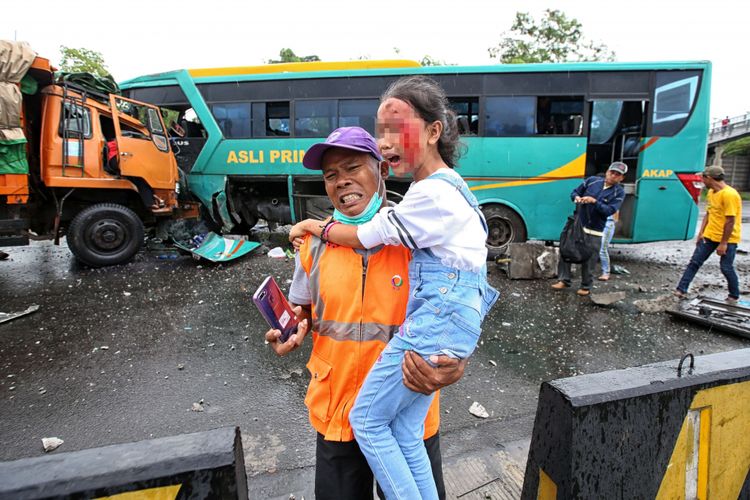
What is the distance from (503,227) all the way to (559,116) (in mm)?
2055

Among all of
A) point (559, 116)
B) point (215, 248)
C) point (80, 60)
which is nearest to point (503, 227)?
point (559, 116)

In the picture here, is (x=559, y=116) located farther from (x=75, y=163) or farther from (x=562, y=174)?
(x=75, y=163)

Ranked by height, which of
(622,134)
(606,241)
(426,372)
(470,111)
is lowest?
(606,241)

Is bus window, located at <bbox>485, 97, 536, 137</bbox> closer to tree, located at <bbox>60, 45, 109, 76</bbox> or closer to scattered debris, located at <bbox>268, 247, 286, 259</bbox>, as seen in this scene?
scattered debris, located at <bbox>268, 247, 286, 259</bbox>

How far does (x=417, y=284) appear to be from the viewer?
49.4 inches

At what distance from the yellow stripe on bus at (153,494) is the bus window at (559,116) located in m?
7.27

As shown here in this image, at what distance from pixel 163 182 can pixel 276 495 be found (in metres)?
6.30

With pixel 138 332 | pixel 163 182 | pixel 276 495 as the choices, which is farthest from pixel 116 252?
pixel 276 495

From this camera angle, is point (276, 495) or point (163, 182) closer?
point (276, 495)

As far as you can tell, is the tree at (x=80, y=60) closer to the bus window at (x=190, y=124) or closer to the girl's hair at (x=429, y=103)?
the bus window at (x=190, y=124)

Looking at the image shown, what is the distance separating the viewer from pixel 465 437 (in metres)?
2.55

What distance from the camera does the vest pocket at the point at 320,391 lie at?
133cm

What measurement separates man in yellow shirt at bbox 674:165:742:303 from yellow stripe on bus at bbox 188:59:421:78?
4.80 meters

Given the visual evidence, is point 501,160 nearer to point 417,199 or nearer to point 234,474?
point 417,199
